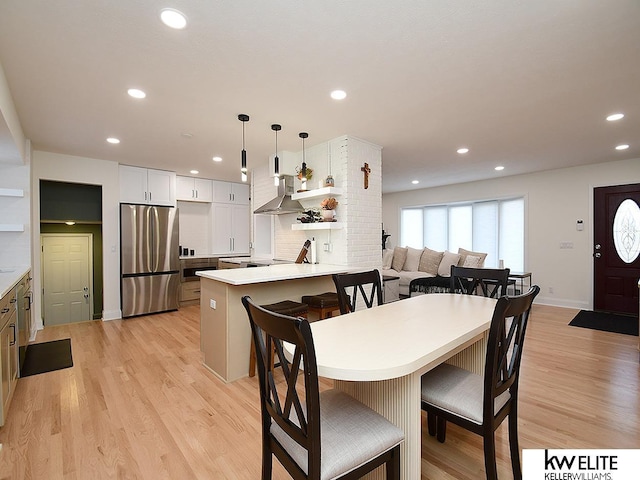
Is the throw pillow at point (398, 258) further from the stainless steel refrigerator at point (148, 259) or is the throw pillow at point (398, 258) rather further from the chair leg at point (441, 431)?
the chair leg at point (441, 431)

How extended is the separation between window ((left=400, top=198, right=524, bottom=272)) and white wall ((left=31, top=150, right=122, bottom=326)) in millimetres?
6526

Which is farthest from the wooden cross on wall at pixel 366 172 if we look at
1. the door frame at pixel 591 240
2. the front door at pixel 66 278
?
the front door at pixel 66 278

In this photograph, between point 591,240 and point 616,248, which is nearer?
point 616,248

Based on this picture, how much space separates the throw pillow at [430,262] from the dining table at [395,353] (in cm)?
472

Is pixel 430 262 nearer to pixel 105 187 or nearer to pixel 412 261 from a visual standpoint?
pixel 412 261

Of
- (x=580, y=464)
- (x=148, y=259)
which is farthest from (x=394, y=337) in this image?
(x=148, y=259)

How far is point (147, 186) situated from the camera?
5.39 meters

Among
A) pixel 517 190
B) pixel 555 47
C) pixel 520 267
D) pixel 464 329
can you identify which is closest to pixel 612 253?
pixel 520 267

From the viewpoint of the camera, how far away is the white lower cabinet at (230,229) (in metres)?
6.59

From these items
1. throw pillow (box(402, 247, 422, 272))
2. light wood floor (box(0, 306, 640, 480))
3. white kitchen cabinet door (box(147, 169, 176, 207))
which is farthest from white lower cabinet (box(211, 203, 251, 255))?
throw pillow (box(402, 247, 422, 272))

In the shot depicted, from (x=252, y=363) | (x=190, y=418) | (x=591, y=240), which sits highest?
(x=591, y=240)

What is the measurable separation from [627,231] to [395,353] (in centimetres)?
600

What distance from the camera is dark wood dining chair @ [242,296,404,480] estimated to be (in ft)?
3.27

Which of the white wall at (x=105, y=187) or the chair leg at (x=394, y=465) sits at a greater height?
the white wall at (x=105, y=187)
